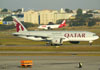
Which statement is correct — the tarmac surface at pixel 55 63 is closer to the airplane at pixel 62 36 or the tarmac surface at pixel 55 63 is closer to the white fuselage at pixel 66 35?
the airplane at pixel 62 36

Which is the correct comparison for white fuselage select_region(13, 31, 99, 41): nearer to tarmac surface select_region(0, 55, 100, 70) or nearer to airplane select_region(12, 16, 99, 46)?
airplane select_region(12, 16, 99, 46)

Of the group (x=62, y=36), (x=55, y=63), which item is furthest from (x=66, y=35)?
(x=55, y=63)

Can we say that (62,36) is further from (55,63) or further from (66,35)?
(55,63)

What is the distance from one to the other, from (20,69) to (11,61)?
26.4 ft

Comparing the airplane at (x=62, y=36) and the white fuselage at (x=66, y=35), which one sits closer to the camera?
the airplane at (x=62, y=36)

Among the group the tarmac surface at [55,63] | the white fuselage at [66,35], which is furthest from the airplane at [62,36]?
the tarmac surface at [55,63]

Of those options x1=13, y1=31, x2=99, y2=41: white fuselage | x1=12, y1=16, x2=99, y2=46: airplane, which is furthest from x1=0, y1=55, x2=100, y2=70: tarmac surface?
x1=13, y1=31, x2=99, y2=41: white fuselage

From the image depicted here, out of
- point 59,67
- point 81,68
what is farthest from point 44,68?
point 81,68

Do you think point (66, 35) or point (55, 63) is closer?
point (55, 63)

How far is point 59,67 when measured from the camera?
1763 inches

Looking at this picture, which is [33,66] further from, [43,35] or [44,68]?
[43,35]

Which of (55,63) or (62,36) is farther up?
(62,36)

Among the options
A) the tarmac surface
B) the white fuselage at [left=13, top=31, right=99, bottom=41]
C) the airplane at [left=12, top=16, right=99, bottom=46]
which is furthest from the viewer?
the white fuselage at [left=13, top=31, right=99, bottom=41]

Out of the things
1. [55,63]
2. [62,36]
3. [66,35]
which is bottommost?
[55,63]
